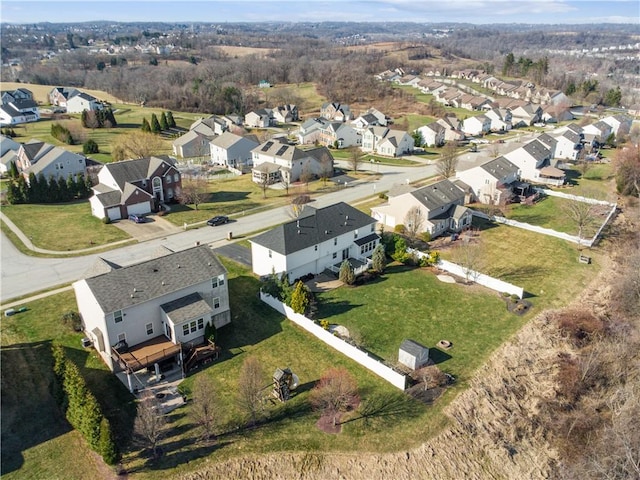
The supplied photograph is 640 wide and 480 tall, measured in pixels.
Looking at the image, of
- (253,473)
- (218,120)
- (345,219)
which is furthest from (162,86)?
(253,473)

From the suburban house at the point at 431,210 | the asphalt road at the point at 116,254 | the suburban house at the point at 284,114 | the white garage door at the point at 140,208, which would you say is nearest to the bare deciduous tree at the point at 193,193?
the white garage door at the point at 140,208

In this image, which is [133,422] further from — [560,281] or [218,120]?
[218,120]

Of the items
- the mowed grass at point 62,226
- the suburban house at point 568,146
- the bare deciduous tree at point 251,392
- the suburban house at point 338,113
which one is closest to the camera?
the bare deciduous tree at point 251,392

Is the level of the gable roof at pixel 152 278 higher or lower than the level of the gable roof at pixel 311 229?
higher

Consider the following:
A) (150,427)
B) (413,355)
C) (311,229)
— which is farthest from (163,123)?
(150,427)

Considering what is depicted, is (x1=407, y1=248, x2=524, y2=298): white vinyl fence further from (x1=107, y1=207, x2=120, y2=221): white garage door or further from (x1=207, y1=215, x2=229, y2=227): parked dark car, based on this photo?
(x1=107, y1=207, x2=120, y2=221): white garage door

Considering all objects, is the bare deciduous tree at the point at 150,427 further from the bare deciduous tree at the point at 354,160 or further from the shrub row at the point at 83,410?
the bare deciduous tree at the point at 354,160
